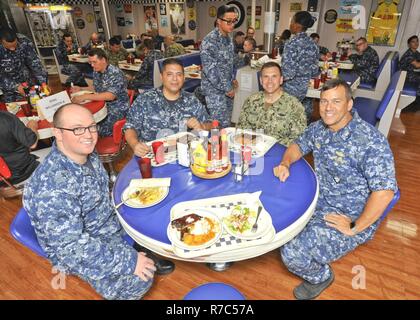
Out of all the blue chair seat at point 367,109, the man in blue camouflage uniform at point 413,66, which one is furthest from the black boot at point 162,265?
the man in blue camouflage uniform at point 413,66

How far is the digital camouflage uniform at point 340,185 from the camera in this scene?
68.4 inches

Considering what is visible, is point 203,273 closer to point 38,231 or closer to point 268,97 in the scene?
point 38,231

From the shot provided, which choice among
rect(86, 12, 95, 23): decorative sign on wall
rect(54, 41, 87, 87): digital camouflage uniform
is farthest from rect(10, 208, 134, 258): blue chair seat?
rect(86, 12, 95, 23): decorative sign on wall

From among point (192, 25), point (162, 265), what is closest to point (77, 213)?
point (162, 265)

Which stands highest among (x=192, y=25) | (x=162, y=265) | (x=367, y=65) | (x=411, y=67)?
(x=192, y=25)

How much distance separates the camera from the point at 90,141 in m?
1.61

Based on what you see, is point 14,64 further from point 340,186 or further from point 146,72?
point 340,186

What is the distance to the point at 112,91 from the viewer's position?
3.58 meters

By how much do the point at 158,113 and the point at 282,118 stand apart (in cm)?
118

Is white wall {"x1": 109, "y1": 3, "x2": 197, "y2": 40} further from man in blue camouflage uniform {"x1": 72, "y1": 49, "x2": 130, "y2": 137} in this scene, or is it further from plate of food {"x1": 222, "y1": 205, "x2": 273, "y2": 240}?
plate of food {"x1": 222, "y1": 205, "x2": 273, "y2": 240}
